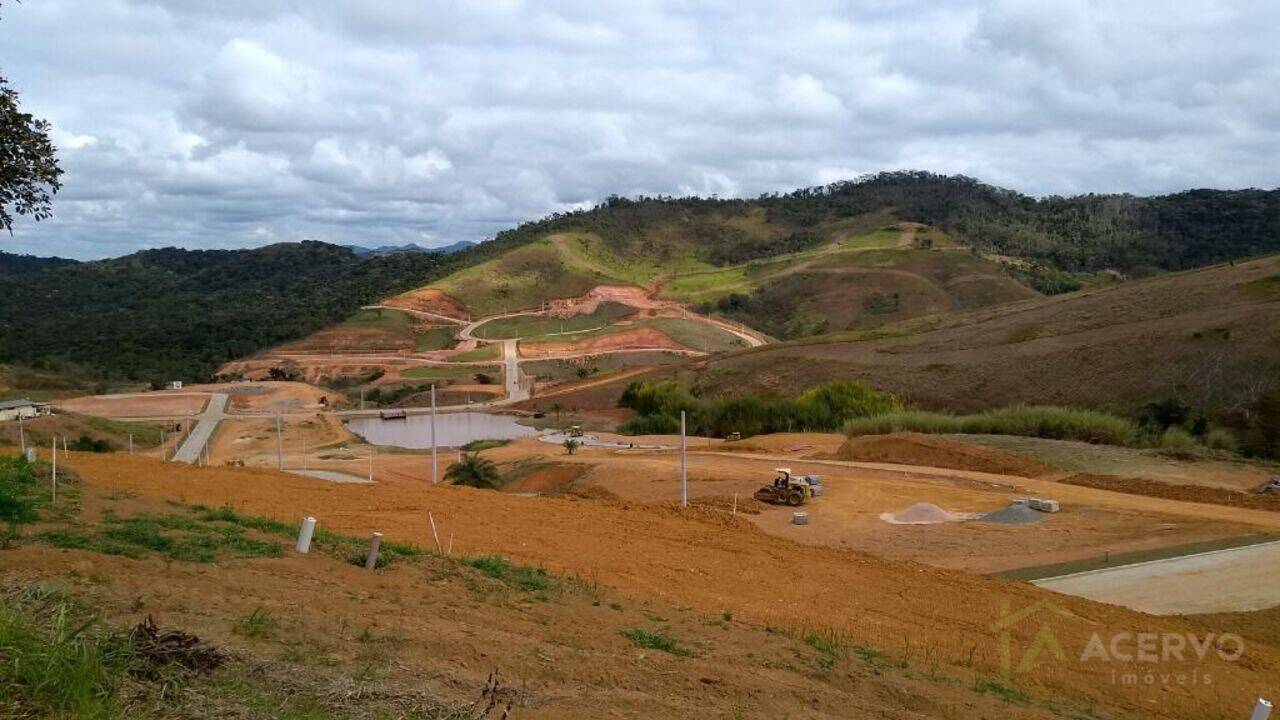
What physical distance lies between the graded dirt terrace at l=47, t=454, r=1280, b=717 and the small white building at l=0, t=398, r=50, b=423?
1280 inches

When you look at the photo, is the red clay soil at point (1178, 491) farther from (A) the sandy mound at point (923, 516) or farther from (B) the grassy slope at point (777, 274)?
(B) the grassy slope at point (777, 274)

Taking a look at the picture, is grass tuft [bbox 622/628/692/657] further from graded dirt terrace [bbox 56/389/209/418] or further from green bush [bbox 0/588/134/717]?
graded dirt terrace [bbox 56/389/209/418]

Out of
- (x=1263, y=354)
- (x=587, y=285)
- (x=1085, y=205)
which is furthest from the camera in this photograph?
(x=1085, y=205)

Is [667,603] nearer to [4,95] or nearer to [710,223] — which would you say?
[4,95]

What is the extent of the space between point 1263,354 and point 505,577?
3579cm

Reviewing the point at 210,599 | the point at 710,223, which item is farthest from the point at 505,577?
the point at 710,223

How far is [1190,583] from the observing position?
51.2 ft

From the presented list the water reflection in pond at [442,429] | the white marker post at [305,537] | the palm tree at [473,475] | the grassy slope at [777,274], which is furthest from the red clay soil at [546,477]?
the grassy slope at [777,274]

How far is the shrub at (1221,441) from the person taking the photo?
104 feet

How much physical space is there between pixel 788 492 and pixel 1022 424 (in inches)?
635

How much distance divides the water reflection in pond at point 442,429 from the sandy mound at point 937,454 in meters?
26.1

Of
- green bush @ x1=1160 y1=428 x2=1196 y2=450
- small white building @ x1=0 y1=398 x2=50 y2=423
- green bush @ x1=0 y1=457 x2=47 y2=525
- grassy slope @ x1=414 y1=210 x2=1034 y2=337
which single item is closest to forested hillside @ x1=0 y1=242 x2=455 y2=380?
grassy slope @ x1=414 y1=210 x2=1034 y2=337

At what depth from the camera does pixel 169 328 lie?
4114 inches

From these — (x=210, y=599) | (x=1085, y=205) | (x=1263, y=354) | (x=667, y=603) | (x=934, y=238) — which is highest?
(x=1085, y=205)
